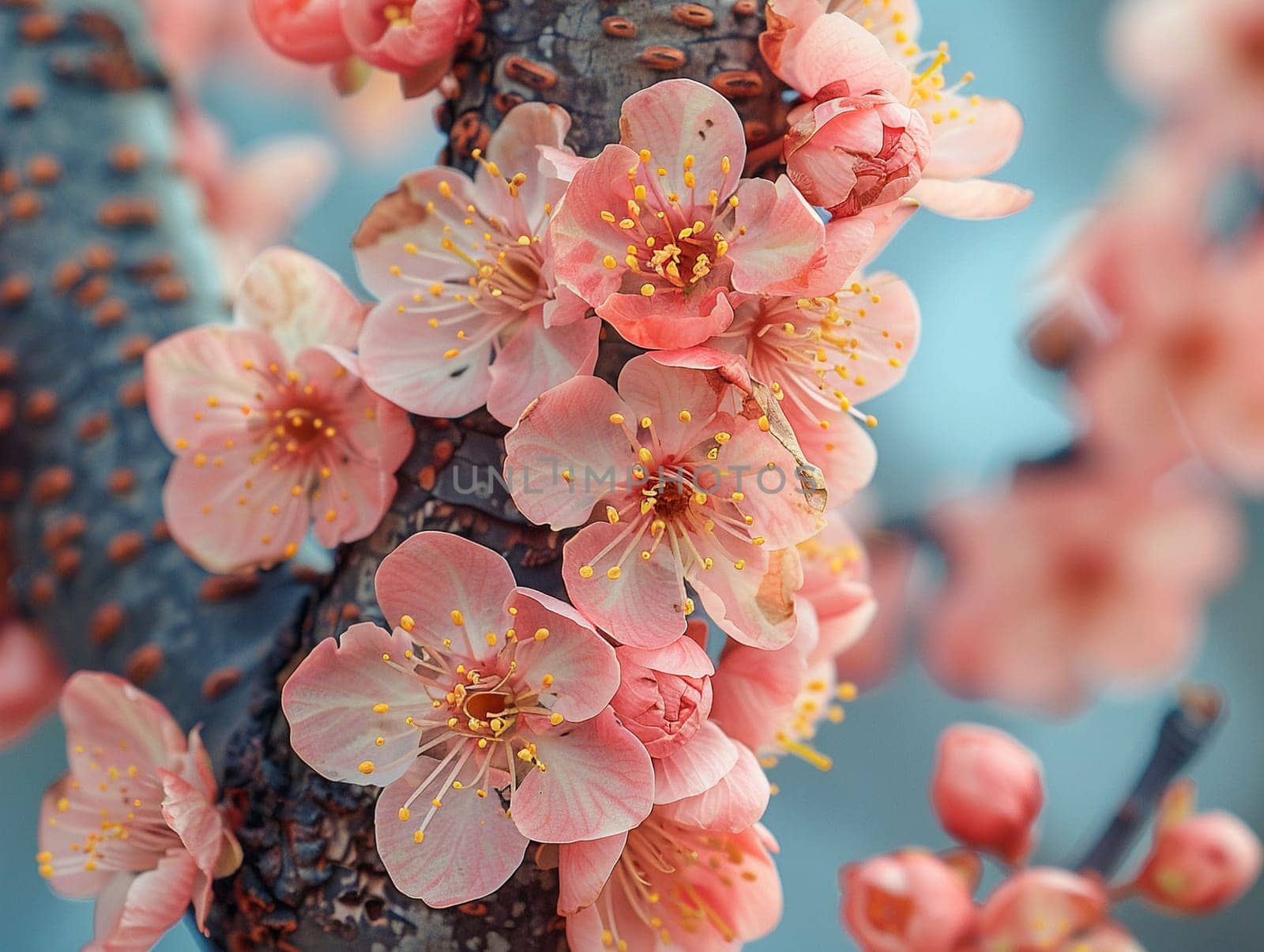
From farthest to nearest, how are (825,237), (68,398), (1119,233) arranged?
(1119,233) → (68,398) → (825,237)

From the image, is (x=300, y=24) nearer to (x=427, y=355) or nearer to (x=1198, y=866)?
(x=427, y=355)

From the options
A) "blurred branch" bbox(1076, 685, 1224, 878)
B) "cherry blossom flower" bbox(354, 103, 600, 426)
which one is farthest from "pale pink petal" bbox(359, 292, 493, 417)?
"blurred branch" bbox(1076, 685, 1224, 878)

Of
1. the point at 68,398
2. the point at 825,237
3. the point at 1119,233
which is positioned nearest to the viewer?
the point at 825,237

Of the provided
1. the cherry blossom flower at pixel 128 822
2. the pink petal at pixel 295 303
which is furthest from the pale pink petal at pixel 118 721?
the pink petal at pixel 295 303

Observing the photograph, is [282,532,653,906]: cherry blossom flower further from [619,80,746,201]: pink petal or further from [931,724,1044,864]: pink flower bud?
[931,724,1044,864]: pink flower bud

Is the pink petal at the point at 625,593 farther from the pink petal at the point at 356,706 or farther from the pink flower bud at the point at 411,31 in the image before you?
the pink flower bud at the point at 411,31

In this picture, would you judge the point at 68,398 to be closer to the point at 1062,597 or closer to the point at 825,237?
the point at 825,237

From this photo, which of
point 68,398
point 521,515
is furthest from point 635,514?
point 68,398
